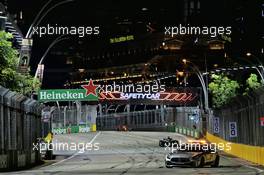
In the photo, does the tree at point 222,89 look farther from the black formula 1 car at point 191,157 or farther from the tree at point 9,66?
the black formula 1 car at point 191,157

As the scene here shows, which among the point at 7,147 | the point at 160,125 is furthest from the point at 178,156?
the point at 160,125

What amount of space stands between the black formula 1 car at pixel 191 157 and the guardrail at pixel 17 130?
7.99 meters

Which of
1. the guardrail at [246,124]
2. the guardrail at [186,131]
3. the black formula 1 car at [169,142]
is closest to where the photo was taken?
the guardrail at [246,124]

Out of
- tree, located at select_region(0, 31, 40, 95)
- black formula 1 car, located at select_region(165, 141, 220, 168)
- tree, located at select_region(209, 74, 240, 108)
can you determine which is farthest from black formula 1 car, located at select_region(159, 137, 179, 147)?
black formula 1 car, located at select_region(165, 141, 220, 168)

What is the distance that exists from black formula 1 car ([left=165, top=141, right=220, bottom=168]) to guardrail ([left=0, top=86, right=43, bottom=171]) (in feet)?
26.2

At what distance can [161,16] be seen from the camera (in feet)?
652

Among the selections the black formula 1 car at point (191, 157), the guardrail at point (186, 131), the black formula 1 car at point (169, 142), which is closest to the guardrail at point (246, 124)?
the black formula 1 car at point (191, 157)

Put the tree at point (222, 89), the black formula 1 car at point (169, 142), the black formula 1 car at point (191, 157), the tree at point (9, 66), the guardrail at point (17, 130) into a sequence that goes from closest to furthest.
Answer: the tree at point (9, 66)
the black formula 1 car at point (191, 157)
the guardrail at point (17, 130)
the black formula 1 car at point (169, 142)
the tree at point (222, 89)

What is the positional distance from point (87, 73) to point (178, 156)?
555ft

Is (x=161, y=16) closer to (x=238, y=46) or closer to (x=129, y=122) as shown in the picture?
(x=238, y=46)

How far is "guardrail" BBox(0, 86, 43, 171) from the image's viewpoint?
30438 millimetres

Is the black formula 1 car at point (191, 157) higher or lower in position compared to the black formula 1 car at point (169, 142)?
higher

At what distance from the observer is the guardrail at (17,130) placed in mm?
30438

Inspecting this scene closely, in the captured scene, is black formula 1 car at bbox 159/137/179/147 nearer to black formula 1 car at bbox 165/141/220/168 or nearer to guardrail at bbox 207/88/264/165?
guardrail at bbox 207/88/264/165
